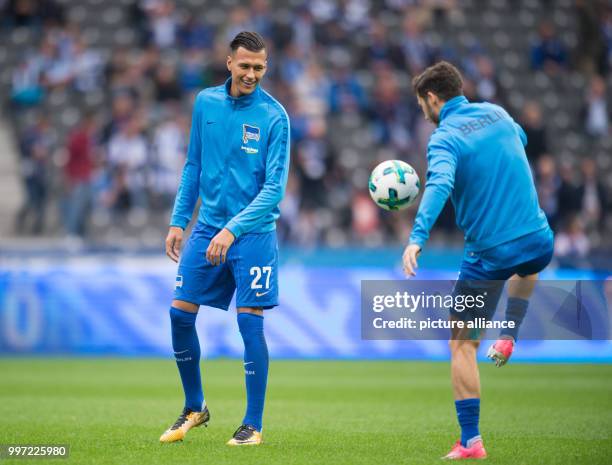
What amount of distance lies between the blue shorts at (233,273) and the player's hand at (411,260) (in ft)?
4.56

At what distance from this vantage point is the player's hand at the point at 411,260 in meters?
6.13

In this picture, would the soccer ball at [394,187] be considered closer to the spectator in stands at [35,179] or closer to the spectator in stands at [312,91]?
the spectator in stands at [35,179]

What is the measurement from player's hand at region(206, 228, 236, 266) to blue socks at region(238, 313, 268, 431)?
46 centimetres

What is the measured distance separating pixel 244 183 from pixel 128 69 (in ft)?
46.0

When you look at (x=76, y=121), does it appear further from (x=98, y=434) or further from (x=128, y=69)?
(x=98, y=434)

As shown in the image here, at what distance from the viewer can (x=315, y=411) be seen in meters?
9.82

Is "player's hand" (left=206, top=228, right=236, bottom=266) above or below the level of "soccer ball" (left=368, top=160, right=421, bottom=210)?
below

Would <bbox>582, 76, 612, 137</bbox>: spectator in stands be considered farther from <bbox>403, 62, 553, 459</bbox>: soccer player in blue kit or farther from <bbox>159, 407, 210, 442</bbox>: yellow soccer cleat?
<bbox>159, 407, 210, 442</bbox>: yellow soccer cleat

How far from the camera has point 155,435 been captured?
7.79 m

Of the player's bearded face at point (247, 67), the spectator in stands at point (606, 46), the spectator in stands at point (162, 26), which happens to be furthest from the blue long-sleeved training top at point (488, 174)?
the spectator in stands at point (606, 46)

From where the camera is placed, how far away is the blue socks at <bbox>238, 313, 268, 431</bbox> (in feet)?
23.8

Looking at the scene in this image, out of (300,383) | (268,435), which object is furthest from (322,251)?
(268,435)

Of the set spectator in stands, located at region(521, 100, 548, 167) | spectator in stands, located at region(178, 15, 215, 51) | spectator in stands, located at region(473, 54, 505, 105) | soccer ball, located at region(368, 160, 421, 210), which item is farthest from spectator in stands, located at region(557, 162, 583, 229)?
soccer ball, located at region(368, 160, 421, 210)

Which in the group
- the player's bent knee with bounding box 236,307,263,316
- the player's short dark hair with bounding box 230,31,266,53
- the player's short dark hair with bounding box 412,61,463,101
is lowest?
the player's bent knee with bounding box 236,307,263,316
